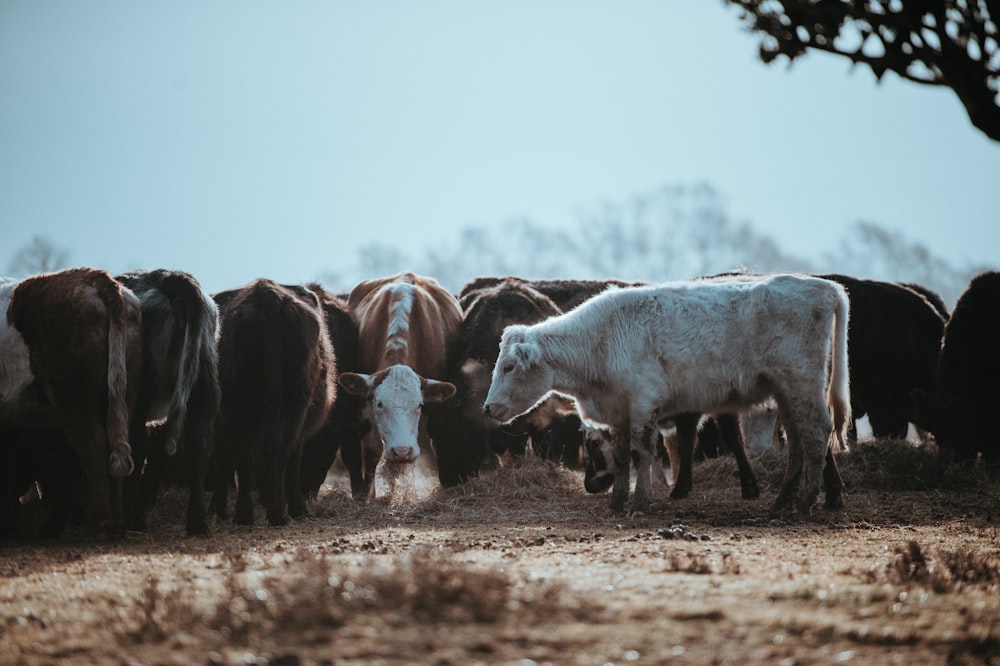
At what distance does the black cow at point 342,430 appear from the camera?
9.65 meters

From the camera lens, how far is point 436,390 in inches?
376

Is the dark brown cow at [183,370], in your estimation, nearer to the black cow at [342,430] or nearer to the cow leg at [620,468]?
the black cow at [342,430]

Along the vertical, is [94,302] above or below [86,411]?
above

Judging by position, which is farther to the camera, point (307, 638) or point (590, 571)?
point (590, 571)

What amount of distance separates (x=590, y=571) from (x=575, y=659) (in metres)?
1.63

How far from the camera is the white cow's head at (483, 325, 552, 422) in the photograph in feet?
28.1

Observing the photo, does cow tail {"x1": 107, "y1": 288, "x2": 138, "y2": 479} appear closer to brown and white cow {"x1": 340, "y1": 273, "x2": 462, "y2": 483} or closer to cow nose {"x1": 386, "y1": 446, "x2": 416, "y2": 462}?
cow nose {"x1": 386, "y1": 446, "x2": 416, "y2": 462}

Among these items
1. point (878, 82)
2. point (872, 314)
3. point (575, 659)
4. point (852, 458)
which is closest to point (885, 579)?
point (575, 659)

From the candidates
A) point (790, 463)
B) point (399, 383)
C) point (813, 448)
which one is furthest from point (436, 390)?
point (813, 448)

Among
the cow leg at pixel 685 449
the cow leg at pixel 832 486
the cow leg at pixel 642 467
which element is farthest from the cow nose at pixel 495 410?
the cow leg at pixel 832 486

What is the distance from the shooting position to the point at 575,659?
3.24m

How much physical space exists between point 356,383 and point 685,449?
3.30 m

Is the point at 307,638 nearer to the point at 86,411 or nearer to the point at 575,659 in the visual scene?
the point at 575,659

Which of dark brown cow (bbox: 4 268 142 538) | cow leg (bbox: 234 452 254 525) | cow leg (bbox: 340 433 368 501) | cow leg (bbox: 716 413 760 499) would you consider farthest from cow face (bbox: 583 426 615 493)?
dark brown cow (bbox: 4 268 142 538)
